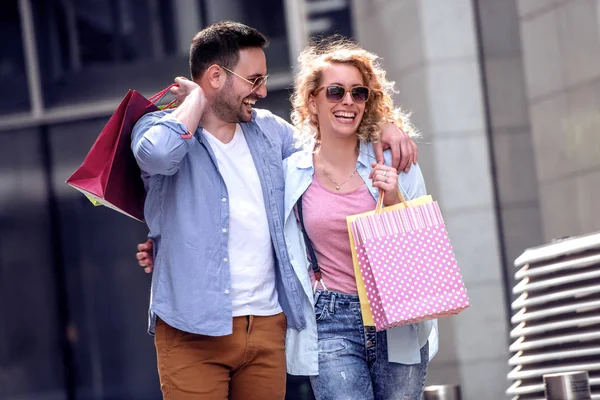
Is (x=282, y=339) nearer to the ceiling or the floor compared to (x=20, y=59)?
nearer to the floor

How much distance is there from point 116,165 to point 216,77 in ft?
1.66

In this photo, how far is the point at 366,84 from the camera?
14.3 ft

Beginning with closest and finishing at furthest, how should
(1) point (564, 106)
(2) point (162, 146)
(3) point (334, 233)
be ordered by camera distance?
1. (2) point (162, 146)
2. (3) point (334, 233)
3. (1) point (564, 106)

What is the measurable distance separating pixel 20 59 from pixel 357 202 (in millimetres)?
6113

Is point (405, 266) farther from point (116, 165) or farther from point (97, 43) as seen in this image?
point (97, 43)

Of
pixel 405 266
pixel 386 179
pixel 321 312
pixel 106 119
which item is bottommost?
pixel 321 312

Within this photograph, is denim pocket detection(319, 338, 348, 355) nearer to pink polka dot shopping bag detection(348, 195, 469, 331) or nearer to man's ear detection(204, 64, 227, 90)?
pink polka dot shopping bag detection(348, 195, 469, 331)

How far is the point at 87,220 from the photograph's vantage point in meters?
9.74

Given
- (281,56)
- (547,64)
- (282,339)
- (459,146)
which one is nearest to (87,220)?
(281,56)

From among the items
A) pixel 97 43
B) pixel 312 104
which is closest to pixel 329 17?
pixel 97 43

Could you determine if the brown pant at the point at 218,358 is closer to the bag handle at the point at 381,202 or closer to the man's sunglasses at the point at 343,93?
the bag handle at the point at 381,202

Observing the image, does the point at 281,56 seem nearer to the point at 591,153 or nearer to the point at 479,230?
the point at 479,230

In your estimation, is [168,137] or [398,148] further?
[398,148]

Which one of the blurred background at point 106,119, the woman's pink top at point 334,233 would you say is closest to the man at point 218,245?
the woman's pink top at point 334,233
